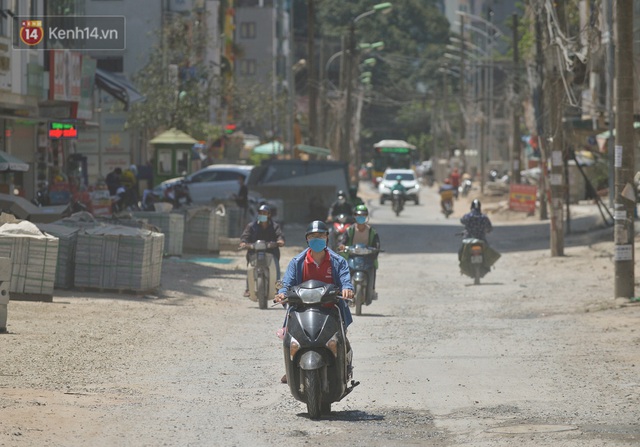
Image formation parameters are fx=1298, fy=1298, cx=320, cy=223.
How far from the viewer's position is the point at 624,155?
1986 centimetres

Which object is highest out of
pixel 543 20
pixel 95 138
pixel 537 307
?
pixel 543 20

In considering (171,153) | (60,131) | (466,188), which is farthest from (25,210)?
(466,188)

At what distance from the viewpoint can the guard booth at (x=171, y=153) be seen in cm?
4141

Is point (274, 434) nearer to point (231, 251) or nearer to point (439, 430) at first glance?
point (439, 430)

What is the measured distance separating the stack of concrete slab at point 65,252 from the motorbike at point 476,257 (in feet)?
27.2

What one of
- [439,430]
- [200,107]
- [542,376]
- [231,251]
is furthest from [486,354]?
[200,107]

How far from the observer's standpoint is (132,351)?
47.8 ft

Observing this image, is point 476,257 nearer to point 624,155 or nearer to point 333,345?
point 624,155

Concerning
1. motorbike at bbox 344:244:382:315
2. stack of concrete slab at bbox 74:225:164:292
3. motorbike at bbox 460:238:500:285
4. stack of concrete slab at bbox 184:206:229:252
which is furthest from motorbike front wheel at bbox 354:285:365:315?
stack of concrete slab at bbox 184:206:229:252

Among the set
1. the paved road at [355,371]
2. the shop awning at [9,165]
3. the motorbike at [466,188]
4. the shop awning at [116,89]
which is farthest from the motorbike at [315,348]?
the motorbike at [466,188]

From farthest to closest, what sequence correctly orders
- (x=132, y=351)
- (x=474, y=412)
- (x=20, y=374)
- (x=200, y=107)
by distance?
(x=200, y=107)
(x=132, y=351)
(x=20, y=374)
(x=474, y=412)

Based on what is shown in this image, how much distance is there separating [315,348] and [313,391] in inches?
13.9

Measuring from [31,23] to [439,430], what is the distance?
22250 mm

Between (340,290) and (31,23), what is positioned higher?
(31,23)
